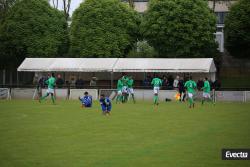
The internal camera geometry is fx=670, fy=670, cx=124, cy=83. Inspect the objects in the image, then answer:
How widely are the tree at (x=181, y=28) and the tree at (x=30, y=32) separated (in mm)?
9226

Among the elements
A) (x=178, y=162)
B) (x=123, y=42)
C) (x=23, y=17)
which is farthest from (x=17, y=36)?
(x=178, y=162)

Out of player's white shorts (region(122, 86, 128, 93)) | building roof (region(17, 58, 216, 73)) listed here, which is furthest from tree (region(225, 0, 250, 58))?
player's white shorts (region(122, 86, 128, 93))

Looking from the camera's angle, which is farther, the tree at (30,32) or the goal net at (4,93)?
the tree at (30,32)

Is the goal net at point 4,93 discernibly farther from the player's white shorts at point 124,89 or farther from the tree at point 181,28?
the tree at point 181,28

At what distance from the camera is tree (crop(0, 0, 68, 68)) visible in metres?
66.1

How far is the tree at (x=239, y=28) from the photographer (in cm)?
6744

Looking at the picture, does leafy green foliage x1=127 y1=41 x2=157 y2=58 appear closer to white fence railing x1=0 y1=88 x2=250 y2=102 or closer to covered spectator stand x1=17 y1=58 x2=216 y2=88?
covered spectator stand x1=17 y1=58 x2=216 y2=88

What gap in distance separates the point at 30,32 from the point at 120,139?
47.1 m

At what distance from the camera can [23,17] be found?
66812 millimetres

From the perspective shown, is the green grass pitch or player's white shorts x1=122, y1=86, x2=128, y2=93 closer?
the green grass pitch

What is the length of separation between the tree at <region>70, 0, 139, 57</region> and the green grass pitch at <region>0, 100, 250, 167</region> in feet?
112

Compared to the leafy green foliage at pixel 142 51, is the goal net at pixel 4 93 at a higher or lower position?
lower

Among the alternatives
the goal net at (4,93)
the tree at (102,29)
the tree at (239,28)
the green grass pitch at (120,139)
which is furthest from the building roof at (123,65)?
the green grass pitch at (120,139)

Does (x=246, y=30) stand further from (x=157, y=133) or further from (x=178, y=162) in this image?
(x=178, y=162)
